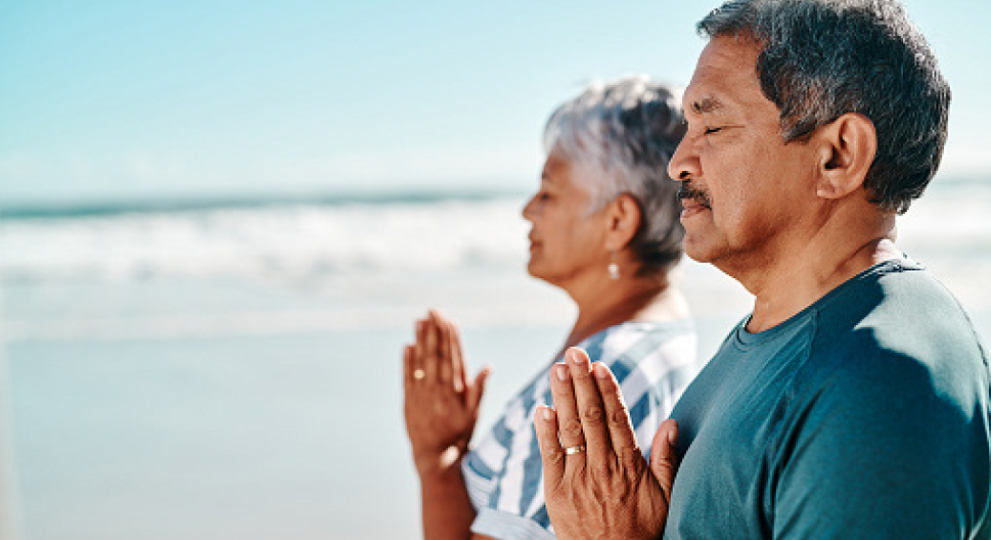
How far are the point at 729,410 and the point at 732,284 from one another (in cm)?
702

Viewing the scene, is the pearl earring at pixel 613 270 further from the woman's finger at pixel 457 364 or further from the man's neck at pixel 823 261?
the man's neck at pixel 823 261

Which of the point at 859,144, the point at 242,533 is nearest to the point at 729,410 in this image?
the point at 859,144

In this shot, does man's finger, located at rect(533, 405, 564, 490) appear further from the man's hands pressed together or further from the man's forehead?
the man's forehead

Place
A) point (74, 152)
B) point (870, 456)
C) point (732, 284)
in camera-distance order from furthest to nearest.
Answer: point (74, 152), point (732, 284), point (870, 456)

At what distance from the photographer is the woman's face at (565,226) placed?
222cm

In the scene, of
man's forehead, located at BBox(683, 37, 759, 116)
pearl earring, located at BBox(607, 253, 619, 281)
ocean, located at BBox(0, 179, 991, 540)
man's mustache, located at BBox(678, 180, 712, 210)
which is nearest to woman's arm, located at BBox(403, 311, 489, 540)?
pearl earring, located at BBox(607, 253, 619, 281)

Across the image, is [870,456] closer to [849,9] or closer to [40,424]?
[849,9]

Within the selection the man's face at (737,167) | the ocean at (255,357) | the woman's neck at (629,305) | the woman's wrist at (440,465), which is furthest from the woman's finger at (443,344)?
the ocean at (255,357)

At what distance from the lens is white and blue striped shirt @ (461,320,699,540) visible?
1941mm

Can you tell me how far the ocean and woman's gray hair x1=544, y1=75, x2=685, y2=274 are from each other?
2376 millimetres

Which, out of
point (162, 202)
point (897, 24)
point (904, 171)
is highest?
point (162, 202)

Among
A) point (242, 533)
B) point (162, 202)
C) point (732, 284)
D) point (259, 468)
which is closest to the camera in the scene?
point (242, 533)

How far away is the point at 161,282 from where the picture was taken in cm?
967

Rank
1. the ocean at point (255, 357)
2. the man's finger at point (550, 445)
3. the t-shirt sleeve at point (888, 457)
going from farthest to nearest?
A: the ocean at point (255, 357), the man's finger at point (550, 445), the t-shirt sleeve at point (888, 457)
